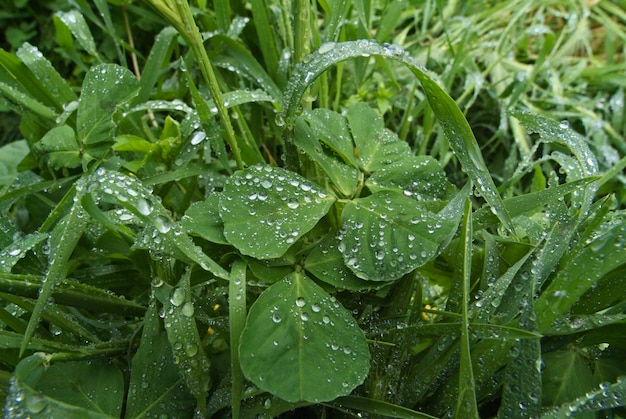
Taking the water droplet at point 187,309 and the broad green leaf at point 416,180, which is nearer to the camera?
the water droplet at point 187,309

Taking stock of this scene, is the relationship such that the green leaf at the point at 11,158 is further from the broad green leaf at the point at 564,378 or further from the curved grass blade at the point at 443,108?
the broad green leaf at the point at 564,378

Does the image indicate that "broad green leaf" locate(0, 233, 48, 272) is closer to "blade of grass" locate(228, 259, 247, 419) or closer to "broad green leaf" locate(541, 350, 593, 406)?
"blade of grass" locate(228, 259, 247, 419)

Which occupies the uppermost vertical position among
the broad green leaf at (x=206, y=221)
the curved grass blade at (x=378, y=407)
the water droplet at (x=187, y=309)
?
the broad green leaf at (x=206, y=221)

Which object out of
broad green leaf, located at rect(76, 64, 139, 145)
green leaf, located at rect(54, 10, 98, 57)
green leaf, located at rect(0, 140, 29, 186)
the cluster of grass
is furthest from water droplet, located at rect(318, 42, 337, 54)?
green leaf, located at rect(0, 140, 29, 186)

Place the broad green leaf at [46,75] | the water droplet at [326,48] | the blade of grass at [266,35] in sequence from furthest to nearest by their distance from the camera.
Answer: the blade of grass at [266,35] → the broad green leaf at [46,75] → the water droplet at [326,48]

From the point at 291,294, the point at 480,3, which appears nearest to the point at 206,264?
the point at 291,294

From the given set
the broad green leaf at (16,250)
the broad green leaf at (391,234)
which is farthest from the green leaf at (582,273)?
the broad green leaf at (16,250)

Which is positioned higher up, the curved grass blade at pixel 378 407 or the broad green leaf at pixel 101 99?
the broad green leaf at pixel 101 99
